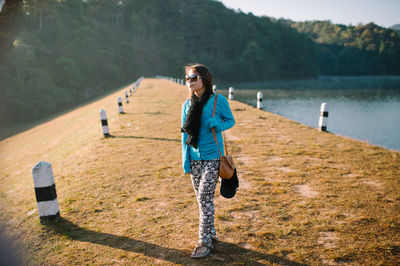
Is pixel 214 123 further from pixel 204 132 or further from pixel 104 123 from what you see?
pixel 104 123

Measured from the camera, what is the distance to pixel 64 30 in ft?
180

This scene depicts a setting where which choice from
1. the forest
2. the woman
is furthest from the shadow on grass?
the forest

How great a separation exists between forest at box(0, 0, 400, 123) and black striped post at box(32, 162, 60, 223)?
117ft

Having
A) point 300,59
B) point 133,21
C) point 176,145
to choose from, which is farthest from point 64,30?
point 300,59

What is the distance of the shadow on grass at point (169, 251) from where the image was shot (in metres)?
2.83

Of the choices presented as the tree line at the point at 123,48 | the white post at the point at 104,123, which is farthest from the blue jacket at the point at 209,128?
the white post at the point at 104,123

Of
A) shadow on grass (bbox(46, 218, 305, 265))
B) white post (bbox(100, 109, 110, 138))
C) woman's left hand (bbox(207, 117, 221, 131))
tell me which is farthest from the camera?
white post (bbox(100, 109, 110, 138))

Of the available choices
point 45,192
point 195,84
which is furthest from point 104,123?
point 195,84

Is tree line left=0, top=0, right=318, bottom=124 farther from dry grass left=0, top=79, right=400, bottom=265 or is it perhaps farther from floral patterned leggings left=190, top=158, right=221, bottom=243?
floral patterned leggings left=190, top=158, right=221, bottom=243

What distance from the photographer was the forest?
3544 cm

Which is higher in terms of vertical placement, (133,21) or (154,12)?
(154,12)

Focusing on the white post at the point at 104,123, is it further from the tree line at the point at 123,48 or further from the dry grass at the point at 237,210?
the tree line at the point at 123,48

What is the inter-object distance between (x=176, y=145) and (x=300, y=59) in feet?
335

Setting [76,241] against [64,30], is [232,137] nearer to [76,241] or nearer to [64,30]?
[76,241]
